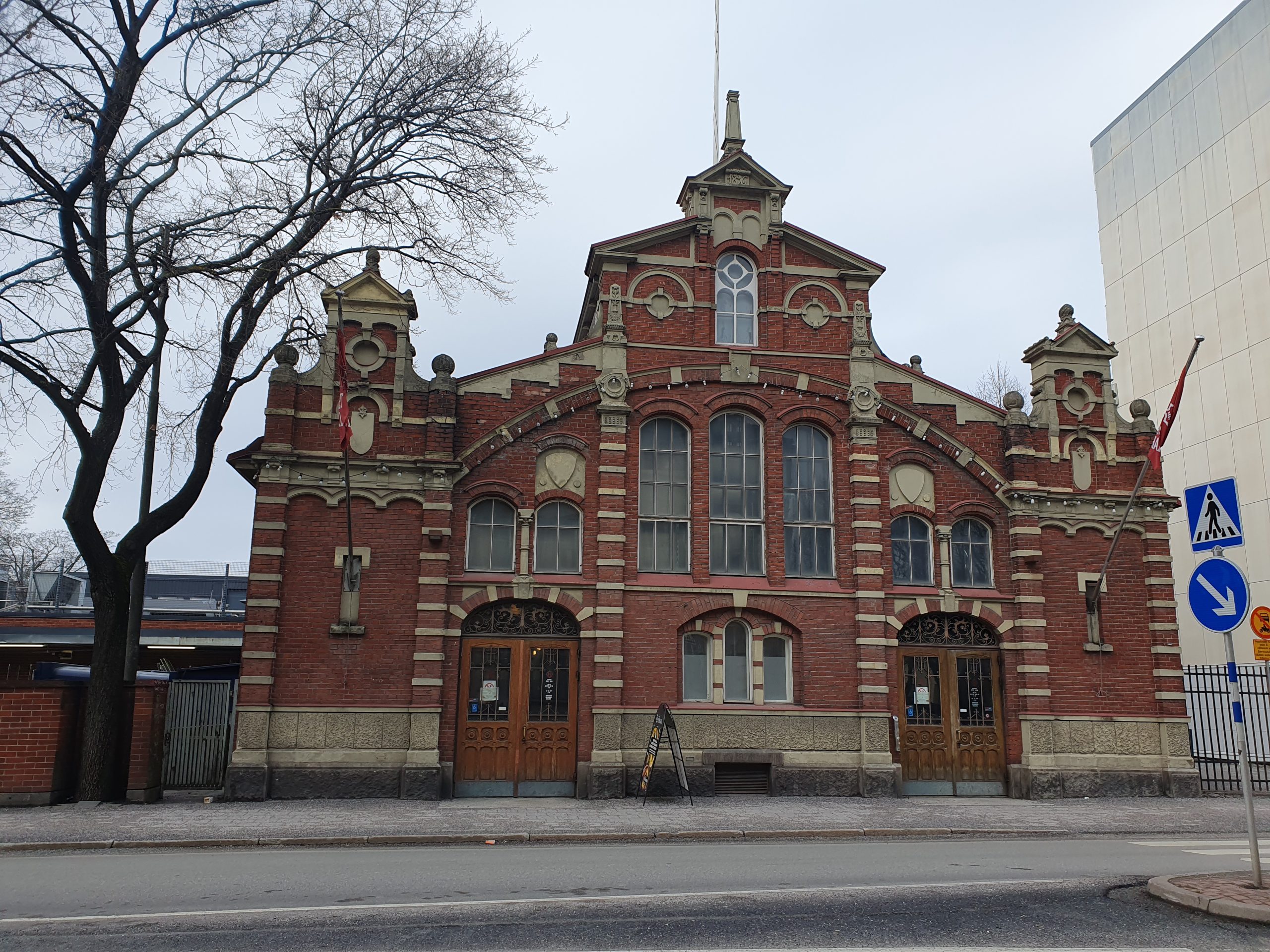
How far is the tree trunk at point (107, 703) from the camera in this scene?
17219 millimetres

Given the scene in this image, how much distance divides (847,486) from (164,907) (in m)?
15.0

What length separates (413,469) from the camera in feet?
64.1

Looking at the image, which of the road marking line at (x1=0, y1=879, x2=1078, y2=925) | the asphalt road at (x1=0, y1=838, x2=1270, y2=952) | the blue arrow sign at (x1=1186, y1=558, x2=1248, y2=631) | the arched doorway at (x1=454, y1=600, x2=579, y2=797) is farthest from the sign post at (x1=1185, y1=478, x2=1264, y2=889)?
the arched doorway at (x1=454, y1=600, x2=579, y2=797)

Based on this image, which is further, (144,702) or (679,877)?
(144,702)

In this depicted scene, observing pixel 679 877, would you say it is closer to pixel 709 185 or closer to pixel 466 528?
pixel 466 528

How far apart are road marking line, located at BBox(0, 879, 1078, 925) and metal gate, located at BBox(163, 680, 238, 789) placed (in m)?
11.0

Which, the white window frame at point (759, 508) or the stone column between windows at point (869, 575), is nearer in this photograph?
the stone column between windows at point (869, 575)

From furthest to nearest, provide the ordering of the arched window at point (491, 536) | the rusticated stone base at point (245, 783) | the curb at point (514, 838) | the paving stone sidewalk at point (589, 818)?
the arched window at point (491, 536)
the rusticated stone base at point (245, 783)
the paving stone sidewalk at point (589, 818)
the curb at point (514, 838)

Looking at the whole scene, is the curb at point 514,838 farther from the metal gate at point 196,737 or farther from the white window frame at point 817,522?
the white window frame at point 817,522

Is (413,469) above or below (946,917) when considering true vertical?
above

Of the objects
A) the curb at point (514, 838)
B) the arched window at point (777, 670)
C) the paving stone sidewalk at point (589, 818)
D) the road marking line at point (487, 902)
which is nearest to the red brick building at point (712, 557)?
the arched window at point (777, 670)

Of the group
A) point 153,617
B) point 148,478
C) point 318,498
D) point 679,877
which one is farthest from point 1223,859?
point 153,617

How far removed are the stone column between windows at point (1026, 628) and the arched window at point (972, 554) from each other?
1.49 ft

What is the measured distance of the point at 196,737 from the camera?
63.1 ft
